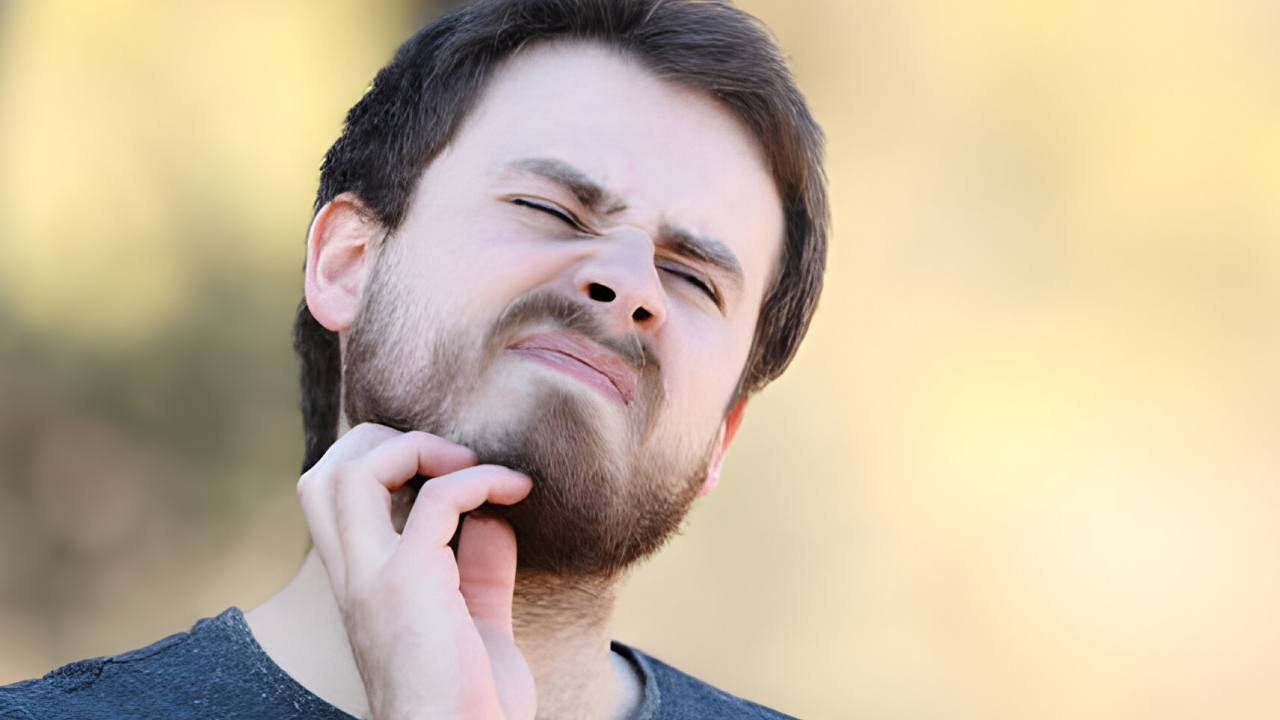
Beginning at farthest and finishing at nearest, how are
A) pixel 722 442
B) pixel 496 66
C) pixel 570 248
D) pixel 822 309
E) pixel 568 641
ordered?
pixel 822 309 < pixel 722 442 < pixel 496 66 < pixel 568 641 < pixel 570 248

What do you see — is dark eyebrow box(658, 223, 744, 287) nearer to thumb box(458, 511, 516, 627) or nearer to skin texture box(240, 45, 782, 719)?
skin texture box(240, 45, 782, 719)

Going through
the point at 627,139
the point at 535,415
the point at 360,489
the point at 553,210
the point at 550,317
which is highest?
the point at 627,139

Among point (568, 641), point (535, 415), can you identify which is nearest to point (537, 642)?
point (568, 641)

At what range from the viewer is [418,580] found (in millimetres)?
1415

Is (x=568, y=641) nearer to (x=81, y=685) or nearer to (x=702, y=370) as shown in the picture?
(x=702, y=370)

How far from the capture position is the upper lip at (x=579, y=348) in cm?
171

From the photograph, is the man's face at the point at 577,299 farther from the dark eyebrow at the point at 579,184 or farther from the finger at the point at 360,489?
the finger at the point at 360,489

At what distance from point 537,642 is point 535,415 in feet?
1.33

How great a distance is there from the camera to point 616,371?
5.74 ft

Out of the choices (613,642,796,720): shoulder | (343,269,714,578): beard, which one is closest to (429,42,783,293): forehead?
(343,269,714,578): beard

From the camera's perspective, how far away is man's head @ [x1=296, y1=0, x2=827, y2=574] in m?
1.72

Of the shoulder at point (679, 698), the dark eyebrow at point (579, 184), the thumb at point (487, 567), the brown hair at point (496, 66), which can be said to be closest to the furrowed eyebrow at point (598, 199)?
the dark eyebrow at point (579, 184)

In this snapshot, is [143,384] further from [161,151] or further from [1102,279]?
[1102,279]

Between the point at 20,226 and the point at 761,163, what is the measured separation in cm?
259
